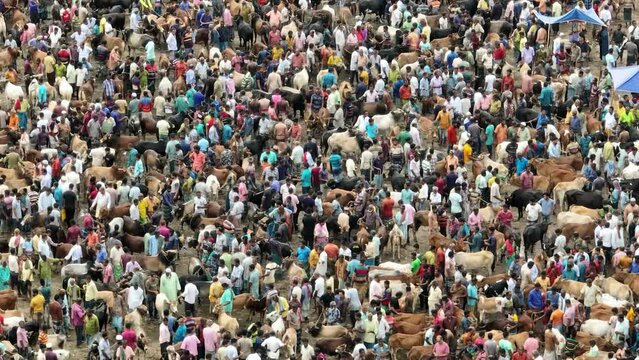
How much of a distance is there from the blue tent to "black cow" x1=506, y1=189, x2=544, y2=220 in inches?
228

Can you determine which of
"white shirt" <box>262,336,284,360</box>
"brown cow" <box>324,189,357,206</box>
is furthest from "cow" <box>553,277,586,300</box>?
"white shirt" <box>262,336,284,360</box>

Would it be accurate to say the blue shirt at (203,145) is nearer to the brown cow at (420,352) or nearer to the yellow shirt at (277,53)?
the yellow shirt at (277,53)

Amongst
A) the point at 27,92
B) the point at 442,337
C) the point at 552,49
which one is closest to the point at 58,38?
the point at 27,92

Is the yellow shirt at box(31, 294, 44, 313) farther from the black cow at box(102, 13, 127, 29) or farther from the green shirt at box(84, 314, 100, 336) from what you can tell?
the black cow at box(102, 13, 127, 29)

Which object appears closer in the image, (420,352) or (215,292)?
(420,352)

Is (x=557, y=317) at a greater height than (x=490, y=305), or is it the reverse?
(x=557, y=317)

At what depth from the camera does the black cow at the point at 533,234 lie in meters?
48.1

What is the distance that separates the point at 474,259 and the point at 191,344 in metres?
8.25

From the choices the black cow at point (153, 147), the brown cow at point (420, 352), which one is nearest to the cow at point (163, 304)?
the brown cow at point (420, 352)

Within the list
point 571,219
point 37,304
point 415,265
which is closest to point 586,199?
point 571,219

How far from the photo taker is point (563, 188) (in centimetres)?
5031

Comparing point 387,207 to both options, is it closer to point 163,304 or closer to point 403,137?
point 403,137

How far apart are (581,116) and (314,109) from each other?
7791mm

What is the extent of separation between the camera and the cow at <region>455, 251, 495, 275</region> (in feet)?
153
